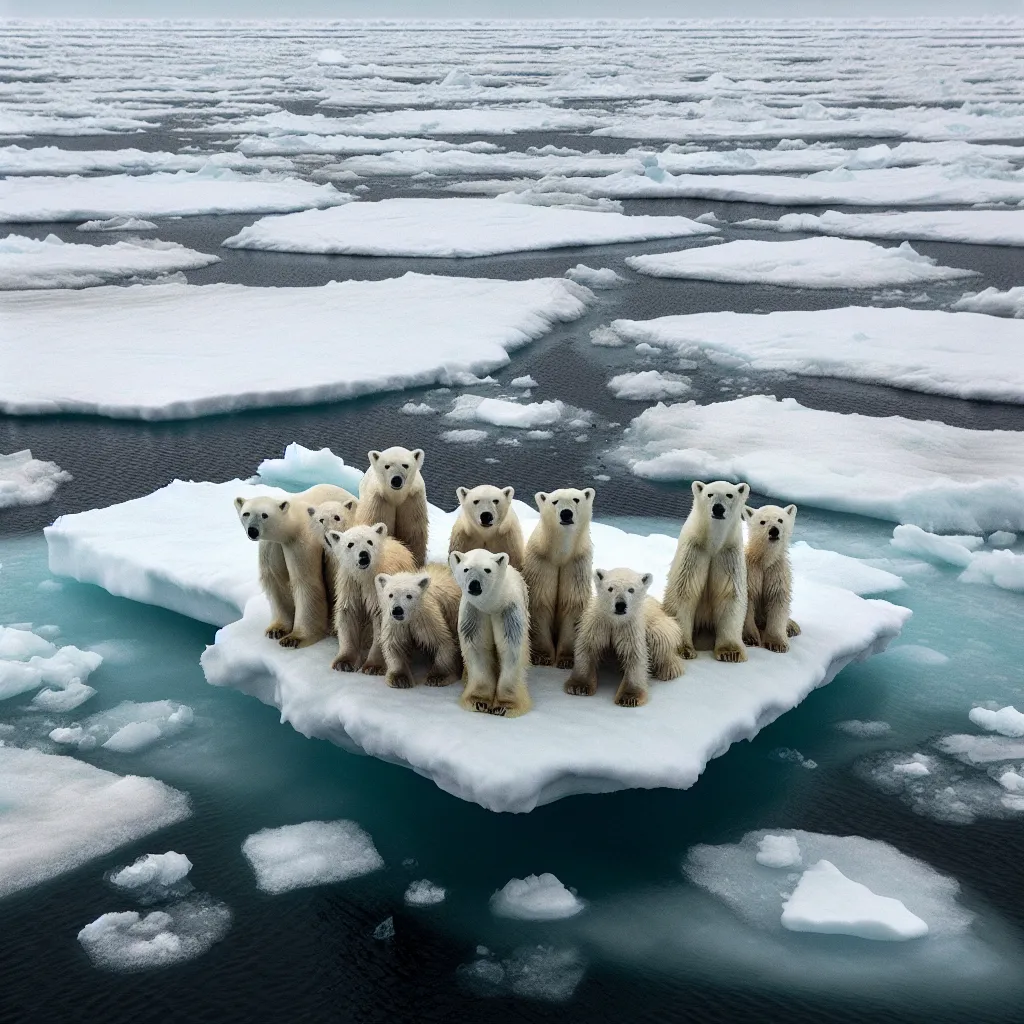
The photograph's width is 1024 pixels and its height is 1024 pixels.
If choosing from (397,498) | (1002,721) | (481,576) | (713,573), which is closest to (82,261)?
(397,498)

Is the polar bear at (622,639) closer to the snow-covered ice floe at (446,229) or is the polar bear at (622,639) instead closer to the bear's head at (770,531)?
the bear's head at (770,531)

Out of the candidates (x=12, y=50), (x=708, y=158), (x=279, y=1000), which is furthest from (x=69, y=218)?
(x=12, y=50)

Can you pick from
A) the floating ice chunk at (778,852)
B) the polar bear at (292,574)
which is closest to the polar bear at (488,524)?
the polar bear at (292,574)

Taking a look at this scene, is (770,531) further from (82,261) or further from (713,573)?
(82,261)

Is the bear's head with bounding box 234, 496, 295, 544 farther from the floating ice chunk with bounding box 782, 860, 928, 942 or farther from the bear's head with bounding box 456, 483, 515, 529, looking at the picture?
the floating ice chunk with bounding box 782, 860, 928, 942

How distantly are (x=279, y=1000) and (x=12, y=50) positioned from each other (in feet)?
199

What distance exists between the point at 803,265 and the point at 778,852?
1044 cm

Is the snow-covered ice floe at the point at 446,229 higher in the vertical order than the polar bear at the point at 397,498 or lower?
lower

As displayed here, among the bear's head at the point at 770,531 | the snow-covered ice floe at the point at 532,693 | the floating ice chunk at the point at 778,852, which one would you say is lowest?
the floating ice chunk at the point at 778,852

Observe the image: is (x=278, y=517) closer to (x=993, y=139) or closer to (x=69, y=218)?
(x=69, y=218)

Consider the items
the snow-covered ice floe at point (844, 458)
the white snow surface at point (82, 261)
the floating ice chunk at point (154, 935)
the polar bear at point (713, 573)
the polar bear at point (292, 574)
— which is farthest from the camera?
the white snow surface at point (82, 261)

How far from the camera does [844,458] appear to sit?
26.3ft

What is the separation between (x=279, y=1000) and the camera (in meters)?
3.67

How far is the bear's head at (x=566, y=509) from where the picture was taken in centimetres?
455
